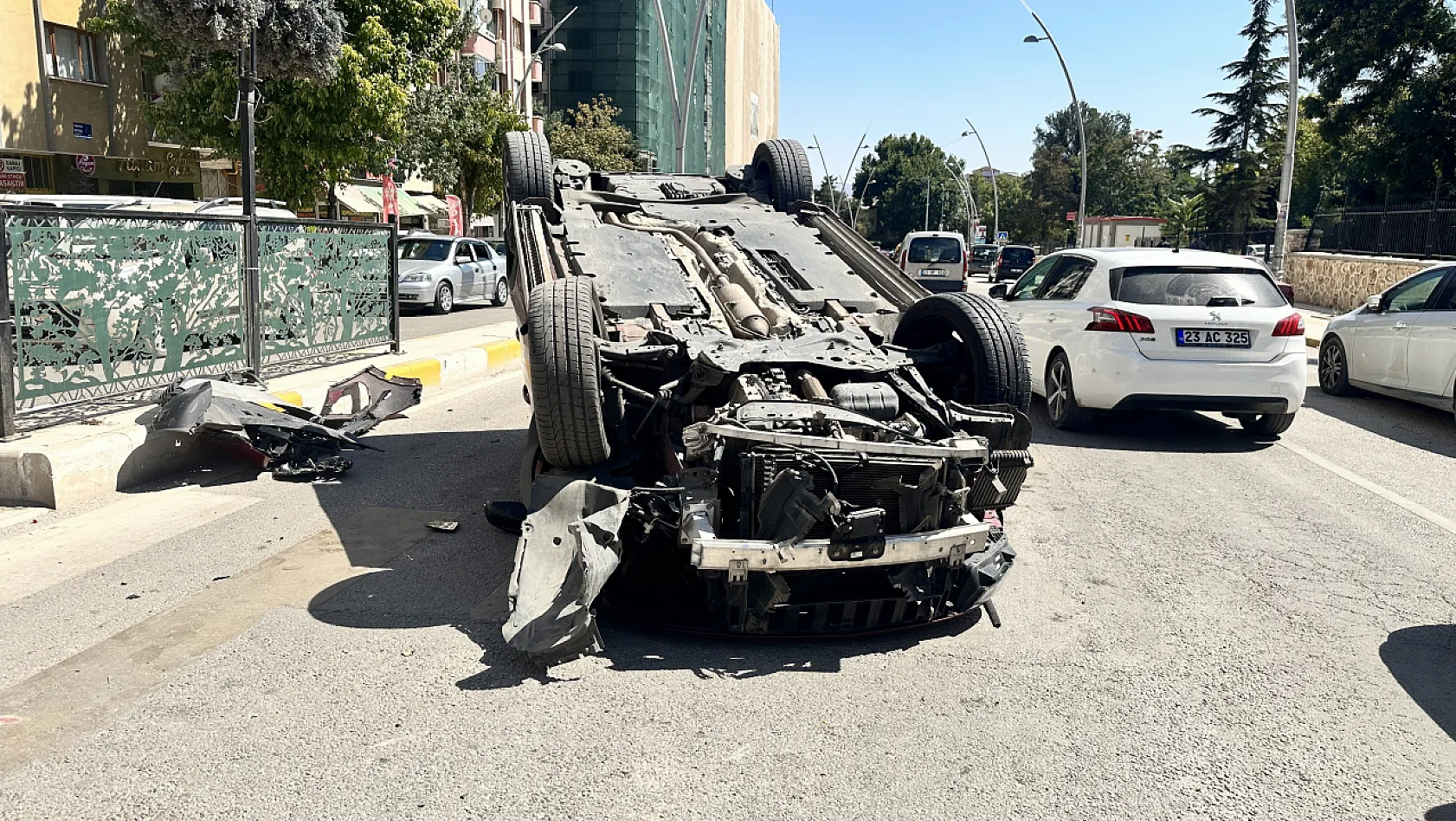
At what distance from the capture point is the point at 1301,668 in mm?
4258

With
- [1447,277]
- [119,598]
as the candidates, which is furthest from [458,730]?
[1447,277]

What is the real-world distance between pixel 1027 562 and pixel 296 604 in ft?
11.8

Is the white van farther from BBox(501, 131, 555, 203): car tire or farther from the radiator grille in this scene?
the radiator grille

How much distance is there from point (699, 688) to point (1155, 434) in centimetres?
665

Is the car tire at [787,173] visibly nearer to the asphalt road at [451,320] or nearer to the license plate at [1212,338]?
the license plate at [1212,338]

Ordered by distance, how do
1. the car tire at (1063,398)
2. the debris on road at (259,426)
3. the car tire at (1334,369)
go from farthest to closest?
the car tire at (1334,369) < the car tire at (1063,398) < the debris on road at (259,426)

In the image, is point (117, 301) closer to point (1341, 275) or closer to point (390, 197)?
point (390, 197)

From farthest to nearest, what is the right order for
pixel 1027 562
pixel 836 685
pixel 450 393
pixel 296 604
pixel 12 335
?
pixel 450 393 → pixel 12 335 → pixel 1027 562 → pixel 296 604 → pixel 836 685

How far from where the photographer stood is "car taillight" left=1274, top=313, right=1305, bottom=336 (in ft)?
27.9

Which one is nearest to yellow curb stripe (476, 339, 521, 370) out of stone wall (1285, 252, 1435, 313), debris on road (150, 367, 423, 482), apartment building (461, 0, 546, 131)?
debris on road (150, 367, 423, 482)

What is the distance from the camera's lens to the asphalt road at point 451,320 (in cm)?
1766

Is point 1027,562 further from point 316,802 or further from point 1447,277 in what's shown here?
point 1447,277

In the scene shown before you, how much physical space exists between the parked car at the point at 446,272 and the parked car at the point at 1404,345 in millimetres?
15630

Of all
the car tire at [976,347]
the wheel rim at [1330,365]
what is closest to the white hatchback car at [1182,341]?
the car tire at [976,347]
